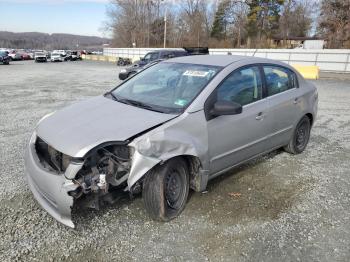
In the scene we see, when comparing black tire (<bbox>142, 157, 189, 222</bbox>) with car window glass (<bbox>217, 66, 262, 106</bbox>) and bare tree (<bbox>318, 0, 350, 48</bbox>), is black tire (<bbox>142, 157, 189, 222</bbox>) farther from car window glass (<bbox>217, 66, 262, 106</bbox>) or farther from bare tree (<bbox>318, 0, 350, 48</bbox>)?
bare tree (<bbox>318, 0, 350, 48</bbox>)

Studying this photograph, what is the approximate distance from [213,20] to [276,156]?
59.0 metres

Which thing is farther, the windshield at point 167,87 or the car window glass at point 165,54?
the car window glass at point 165,54

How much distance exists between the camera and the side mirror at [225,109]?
3.37m

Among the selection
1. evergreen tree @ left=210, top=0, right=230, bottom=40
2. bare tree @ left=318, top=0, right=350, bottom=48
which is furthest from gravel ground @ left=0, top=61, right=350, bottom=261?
evergreen tree @ left=210, top=0, right=230, bottom=40

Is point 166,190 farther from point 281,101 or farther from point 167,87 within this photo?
point 281,101

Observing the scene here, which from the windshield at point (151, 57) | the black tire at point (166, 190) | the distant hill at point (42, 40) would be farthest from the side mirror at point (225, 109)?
the distant hill at point (42, 40)

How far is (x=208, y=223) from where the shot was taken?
3.33m

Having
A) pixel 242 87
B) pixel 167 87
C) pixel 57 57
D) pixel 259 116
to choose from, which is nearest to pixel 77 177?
pixel 167 87

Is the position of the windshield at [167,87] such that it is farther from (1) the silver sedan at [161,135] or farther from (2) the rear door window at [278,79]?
(2) the rear door window at [278,79]

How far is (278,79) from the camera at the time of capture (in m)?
4.66

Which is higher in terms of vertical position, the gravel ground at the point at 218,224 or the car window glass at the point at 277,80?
the car window glass at the point at 277,80

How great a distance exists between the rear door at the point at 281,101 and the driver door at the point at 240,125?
18 centimetres

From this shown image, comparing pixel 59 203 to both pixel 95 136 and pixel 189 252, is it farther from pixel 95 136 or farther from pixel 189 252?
pixel 189 252

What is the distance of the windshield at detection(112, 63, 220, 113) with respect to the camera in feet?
11.7
